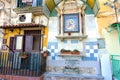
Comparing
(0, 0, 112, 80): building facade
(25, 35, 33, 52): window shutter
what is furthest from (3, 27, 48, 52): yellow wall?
(25, 35, 33, 52): window shutter

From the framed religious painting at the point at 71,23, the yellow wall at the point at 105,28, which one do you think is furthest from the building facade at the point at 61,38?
the yellow wall at the point at 105,28

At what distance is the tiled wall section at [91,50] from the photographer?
5277 mm

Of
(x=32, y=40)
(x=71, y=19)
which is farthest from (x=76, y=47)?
(x=32, y=40)

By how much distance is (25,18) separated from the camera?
596cm

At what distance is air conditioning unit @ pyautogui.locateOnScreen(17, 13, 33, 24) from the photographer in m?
5.87

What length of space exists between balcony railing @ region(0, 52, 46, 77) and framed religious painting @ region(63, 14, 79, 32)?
5.81 feet

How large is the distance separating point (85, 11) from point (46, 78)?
334 centimetres

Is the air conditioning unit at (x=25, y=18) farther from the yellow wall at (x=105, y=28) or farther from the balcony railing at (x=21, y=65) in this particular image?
the yellow wall at (x=105, y=28)

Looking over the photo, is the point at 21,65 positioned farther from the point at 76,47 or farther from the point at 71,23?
the point at 71,23

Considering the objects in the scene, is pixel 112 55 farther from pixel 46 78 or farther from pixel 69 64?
pixel 46 78

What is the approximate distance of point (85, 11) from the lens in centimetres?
570

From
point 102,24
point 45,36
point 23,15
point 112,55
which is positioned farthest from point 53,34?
point 112,55

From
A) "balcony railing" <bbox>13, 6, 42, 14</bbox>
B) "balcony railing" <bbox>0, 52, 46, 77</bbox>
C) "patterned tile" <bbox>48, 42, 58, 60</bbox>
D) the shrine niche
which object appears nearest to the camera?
"balcony railing" <bbox>0, 52, 46, 77</bbox>

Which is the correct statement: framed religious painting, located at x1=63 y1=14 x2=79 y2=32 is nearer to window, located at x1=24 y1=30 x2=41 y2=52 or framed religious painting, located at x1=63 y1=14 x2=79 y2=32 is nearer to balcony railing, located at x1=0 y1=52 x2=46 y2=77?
window, located at x1=24 y1=30 x2=41 y2=52
